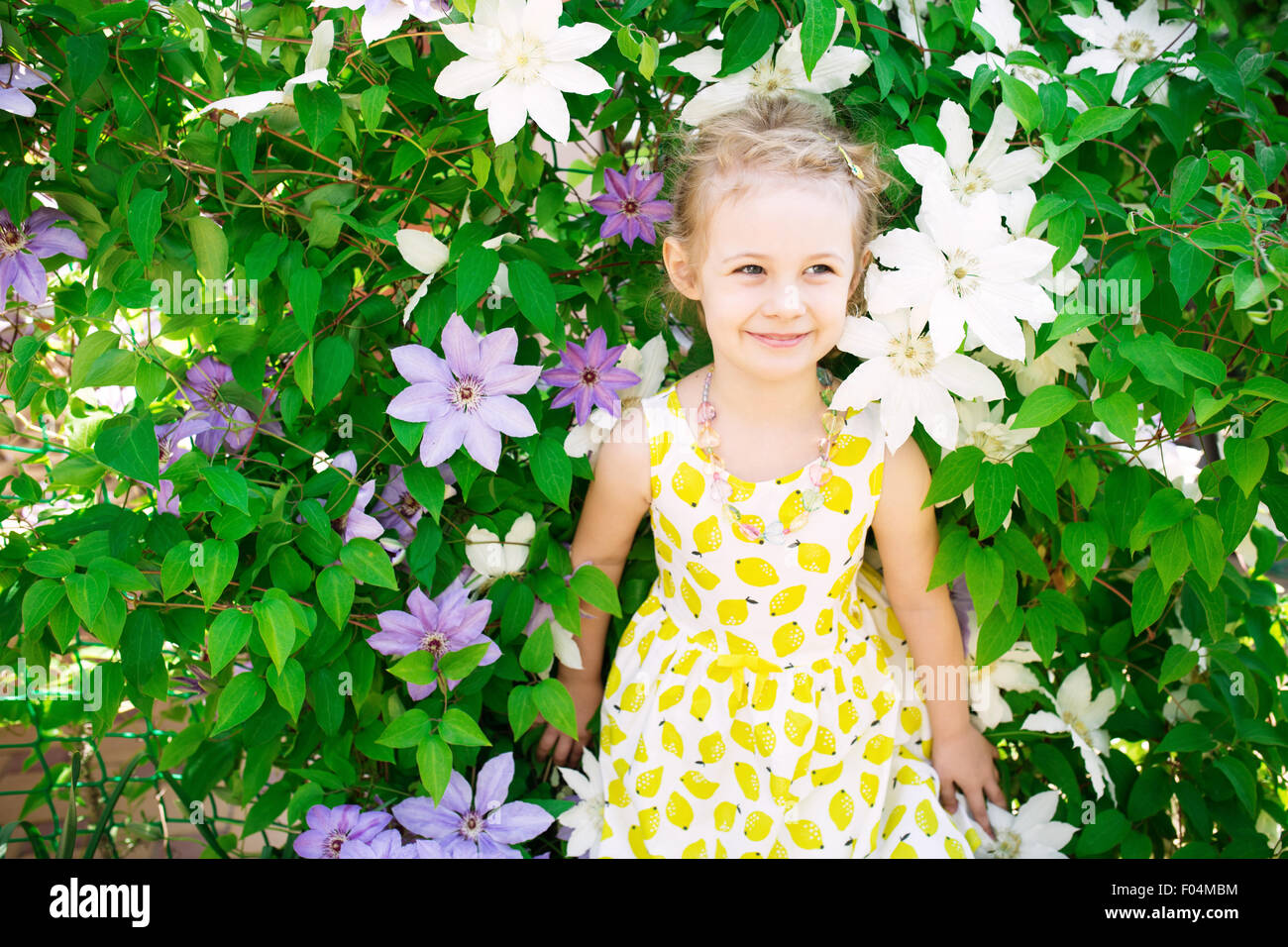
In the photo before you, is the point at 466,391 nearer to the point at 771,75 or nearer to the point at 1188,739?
the point at 771,75

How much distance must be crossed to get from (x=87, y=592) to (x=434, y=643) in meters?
0.35

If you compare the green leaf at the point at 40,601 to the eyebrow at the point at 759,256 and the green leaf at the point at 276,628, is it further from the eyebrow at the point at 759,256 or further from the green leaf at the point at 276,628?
the eyebrow at the point at 759,256

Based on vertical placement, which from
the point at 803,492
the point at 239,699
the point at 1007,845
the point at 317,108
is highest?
the point at 317,108

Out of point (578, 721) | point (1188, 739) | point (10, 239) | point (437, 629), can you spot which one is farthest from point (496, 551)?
point (1188, 739)

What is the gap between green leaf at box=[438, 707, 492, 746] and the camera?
1047 mm

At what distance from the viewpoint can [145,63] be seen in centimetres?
102

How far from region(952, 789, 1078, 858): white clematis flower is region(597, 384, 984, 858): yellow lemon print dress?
0.04 metres

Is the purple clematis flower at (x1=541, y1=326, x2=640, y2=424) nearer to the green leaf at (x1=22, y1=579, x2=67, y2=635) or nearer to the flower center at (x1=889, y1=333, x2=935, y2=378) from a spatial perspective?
the flower center at (x1=889, y1=333, x2=935, y2=378)

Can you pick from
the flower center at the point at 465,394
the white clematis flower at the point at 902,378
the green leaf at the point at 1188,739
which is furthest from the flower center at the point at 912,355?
the green leaf at the point at 1188,739

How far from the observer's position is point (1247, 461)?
38.5 inches

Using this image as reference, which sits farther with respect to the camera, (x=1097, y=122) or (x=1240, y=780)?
(x=1240, y=780)

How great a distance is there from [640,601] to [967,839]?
521 millimetres
